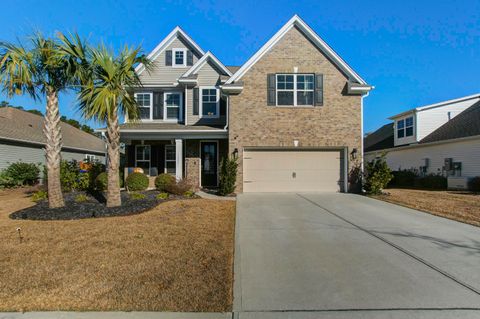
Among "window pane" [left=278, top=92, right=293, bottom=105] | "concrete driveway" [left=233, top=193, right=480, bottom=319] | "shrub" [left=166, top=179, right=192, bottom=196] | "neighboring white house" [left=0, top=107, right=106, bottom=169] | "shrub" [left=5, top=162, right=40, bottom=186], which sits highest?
"window pane" [left=278, top=92, right=293, bottom=105]

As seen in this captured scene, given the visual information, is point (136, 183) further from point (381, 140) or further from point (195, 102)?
point (381, 140)

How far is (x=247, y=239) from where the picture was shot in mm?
7027

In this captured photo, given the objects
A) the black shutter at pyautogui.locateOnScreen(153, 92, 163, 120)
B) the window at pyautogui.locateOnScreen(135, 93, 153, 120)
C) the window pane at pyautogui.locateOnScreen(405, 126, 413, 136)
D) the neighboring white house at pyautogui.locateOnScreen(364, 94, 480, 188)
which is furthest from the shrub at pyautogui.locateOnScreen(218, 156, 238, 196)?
the window pane at pyautogui.locateOnScreen(405, 126, 413, 136)

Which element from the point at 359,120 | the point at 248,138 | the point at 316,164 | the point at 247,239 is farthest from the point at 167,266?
the point at 359,120

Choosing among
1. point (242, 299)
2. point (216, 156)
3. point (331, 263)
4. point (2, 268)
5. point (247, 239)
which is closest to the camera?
point (242, 299)

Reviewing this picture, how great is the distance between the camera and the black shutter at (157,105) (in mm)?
18656

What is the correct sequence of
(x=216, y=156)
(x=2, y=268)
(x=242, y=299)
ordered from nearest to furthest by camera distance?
1. (x=242, y=299)
2. (x=2, y=268)
3. (x=216, y=156)

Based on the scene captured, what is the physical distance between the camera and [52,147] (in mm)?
10164

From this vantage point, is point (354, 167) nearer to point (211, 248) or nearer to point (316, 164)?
point (316, 164)

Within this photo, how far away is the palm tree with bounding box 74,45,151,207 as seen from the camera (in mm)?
9688

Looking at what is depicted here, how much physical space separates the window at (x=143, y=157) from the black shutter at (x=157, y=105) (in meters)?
1.83

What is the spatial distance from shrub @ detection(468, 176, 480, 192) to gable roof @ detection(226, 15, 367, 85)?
27.6 ft

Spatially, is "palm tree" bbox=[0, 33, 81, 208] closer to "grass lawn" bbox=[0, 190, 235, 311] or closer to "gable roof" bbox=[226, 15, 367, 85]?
"grass lawn" bbox=[0, 190, 235, 311]

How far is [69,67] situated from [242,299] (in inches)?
363
